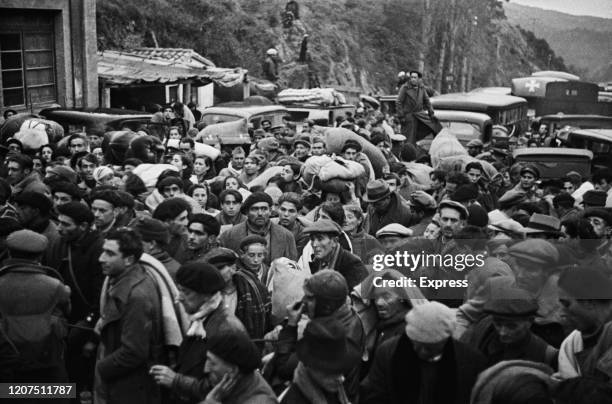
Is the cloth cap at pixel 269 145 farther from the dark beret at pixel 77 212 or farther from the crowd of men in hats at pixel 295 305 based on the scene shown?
the dark beret at pixel 77 212

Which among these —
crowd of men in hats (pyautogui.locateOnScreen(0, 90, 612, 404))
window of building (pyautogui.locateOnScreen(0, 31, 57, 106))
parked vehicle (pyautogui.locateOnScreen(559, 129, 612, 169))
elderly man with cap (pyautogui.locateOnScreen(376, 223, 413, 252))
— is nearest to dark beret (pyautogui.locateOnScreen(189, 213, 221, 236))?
crowd of men in hats (pyautogui.locateOnScreen(0, 90, 612, 404))

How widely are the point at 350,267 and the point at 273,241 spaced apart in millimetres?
1047

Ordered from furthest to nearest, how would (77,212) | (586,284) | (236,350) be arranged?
(77,212)
(586,284)
(236,350)

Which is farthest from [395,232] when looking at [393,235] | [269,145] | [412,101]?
[412,101]

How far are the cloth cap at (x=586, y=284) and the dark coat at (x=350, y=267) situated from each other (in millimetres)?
1612

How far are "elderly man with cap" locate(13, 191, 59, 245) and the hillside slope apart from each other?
22.9 meters

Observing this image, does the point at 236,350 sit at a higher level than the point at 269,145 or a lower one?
higher

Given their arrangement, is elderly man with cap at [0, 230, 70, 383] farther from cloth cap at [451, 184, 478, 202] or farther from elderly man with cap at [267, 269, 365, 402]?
cloth cap at [451, 184, 478, 202]

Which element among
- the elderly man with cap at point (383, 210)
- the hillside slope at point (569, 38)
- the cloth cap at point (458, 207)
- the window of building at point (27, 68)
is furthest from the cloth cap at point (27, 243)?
the hillside slope at point (569, 38)

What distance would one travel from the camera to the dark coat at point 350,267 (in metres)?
5.89

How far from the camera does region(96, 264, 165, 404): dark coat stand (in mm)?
4695

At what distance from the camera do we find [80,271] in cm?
556

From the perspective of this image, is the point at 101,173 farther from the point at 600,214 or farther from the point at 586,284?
the point at 586,284

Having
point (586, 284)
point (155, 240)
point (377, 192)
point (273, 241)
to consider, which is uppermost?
point (586, 284)
